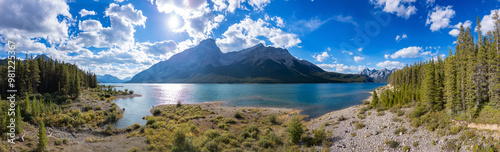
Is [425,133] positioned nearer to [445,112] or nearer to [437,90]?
[445,112]

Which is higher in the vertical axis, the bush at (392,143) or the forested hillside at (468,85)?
the forested hillside at (468,85)

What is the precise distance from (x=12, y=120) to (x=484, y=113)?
149ft

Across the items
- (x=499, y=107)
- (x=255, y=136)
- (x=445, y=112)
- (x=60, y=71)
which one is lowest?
(x=255, y=136)

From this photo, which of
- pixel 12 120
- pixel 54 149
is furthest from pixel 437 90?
pixel 12 120

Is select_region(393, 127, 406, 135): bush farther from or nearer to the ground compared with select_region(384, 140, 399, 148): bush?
farther from the ground

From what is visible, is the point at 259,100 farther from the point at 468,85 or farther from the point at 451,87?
the point at 468,85

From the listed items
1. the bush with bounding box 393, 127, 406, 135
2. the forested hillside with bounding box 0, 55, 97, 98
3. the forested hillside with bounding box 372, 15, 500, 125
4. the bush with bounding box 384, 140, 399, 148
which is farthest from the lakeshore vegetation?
the forested hillside with bounding box 0, 55, 97, 98

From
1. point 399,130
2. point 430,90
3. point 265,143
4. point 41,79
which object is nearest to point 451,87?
point 430,90

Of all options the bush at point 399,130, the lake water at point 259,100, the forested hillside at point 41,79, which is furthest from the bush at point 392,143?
the forested hillside at point 41,79

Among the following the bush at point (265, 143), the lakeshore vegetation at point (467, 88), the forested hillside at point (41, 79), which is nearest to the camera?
the lakeshore vegetation at point (467, 88)

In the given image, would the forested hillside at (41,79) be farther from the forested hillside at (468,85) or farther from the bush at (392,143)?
the forested hillside at (468,85)

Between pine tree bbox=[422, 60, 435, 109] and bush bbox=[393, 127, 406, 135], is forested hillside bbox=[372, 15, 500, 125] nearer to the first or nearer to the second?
pine tree bbox=[422, 60, 435, 109]

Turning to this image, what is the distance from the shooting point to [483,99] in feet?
60.4

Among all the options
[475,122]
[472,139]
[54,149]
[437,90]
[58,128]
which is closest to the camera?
[472,139]
